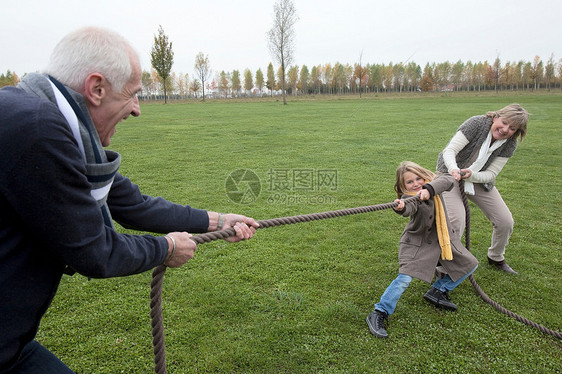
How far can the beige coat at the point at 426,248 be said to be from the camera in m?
3.62

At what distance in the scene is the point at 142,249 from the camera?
1.60 meters

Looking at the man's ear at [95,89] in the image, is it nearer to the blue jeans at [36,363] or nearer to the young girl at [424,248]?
the blue jeans at [36,363]

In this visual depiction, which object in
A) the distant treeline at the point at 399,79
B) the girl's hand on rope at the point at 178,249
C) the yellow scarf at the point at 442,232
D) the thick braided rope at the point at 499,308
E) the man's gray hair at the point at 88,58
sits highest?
the distant treeline at the point at 399,79

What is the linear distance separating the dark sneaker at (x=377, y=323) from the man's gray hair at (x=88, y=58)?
3.14 meters

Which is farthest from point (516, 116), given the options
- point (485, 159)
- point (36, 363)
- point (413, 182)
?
point (36, 363)

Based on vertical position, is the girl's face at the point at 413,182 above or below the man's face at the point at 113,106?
below

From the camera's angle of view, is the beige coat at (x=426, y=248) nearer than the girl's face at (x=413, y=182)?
Yes

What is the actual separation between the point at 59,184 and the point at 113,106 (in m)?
0.52

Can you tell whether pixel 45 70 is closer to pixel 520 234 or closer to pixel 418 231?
pixel 418 231

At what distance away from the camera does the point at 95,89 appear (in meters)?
1.50

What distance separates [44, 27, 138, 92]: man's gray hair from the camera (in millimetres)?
1452

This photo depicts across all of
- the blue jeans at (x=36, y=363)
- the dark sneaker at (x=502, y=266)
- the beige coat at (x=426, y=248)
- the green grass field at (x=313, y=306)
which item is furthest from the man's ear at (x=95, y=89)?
the dark sneaker at (x=502, y=266)

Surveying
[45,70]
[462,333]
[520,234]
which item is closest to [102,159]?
[45,70]
